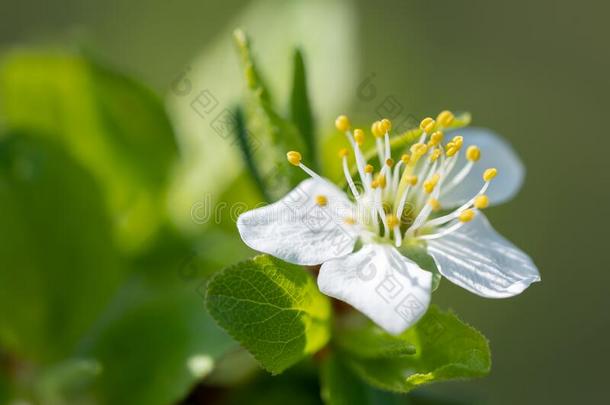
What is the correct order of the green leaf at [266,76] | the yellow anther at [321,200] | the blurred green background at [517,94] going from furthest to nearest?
the blurred green background at [517,94] → the green leaf at [266,76] → the yellow anther at [321,200]

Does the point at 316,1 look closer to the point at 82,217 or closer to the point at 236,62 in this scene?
the point at 236,62

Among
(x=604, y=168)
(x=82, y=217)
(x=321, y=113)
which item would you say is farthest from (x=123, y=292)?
(x=604, y=168)

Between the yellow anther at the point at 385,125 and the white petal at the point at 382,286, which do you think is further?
the yellow anther at the point at 385,125

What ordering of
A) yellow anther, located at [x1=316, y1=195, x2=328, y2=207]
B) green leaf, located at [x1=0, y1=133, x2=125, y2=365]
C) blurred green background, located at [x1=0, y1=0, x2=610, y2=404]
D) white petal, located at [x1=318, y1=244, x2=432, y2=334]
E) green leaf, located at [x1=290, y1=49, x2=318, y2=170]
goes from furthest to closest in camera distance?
blurred green background, located at [x1=0, y1=0, x2=610, y2=404] → green leaf, located at [x1=0, y1=133, x2=125, y2=365] → green leaf, located at [x1=290, y1=49, x2=318, y2=170] → yellow anther, located at [x1=316, y1=195, x2=328, y2=207] → white petal, located at [x1=318, y1=244, x2=432, y2=334]

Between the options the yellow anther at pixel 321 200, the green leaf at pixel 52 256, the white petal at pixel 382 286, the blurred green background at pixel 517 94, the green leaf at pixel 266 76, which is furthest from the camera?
the blurred green background at pixel 517 94

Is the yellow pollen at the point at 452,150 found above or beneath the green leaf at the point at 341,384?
above

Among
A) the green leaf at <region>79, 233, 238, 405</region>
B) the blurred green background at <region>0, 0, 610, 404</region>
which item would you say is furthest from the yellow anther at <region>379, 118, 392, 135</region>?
the blurred green background at <region>0, 0, 610, 404</region>

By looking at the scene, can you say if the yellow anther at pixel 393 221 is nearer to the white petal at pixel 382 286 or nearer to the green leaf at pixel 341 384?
the white petal at pixel 382 286

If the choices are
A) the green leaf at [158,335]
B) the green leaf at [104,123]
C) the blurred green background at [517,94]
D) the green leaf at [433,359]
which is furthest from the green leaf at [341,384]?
the blurred green background at [517,94]

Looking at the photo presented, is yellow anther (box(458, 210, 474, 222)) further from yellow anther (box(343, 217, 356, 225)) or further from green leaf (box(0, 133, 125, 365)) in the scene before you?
green leaf (box(0, 133, 125, 365))
